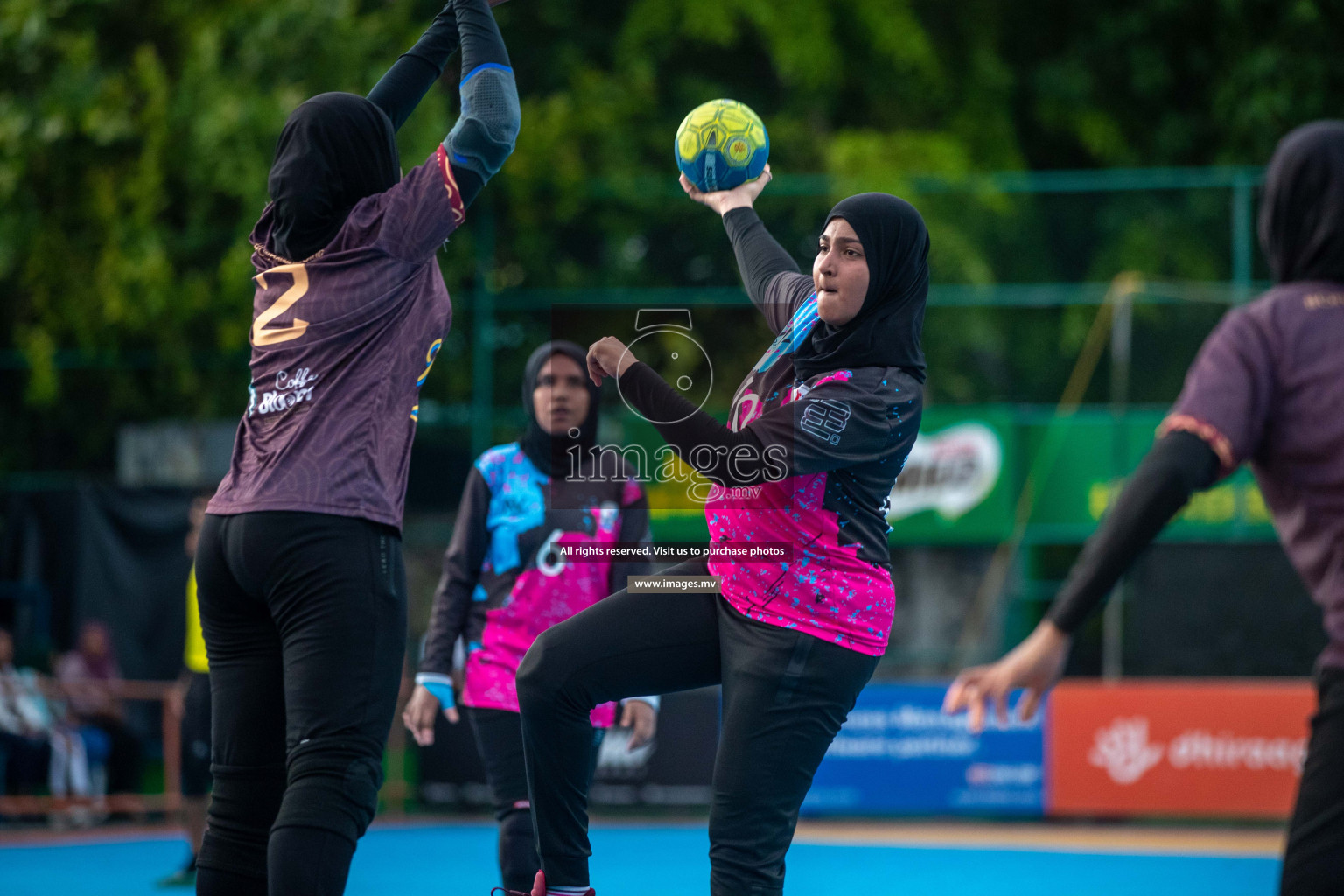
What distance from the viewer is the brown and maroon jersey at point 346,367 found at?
3379 millimetres

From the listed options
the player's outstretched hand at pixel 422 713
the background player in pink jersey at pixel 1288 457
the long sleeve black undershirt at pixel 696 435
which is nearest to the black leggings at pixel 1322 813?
the background player in pink jersey at pixel 1288 457

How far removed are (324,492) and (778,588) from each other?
107 centimetres

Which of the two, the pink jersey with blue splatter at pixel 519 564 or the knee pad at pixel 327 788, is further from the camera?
the pink jersey with blue splatter at pixel 519 564

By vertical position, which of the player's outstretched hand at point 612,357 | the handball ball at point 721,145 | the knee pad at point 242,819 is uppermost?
the handball ball at point 721,145

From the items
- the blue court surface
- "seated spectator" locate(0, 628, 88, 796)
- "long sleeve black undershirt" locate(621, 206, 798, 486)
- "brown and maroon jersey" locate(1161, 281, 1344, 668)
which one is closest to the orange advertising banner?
the blue court surface

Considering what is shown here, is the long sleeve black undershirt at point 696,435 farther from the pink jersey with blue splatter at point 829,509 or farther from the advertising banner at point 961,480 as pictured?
the advertising banner at point 961,480

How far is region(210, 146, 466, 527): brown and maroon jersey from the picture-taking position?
3.38 metres

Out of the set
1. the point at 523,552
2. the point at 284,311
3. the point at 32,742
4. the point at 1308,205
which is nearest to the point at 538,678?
the point at 284,311

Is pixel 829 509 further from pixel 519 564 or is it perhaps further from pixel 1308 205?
pixel 519 564

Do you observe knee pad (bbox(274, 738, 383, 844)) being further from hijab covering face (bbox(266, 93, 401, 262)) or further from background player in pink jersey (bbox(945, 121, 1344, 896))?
background player in pink jersey (bbox(945, 121, 1344, 896))

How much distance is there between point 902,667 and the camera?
41.8 ft

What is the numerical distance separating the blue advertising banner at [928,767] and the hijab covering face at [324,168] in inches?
334

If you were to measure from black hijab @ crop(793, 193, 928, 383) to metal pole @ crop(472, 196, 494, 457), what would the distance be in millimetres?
8766

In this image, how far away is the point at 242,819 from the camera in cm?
343
